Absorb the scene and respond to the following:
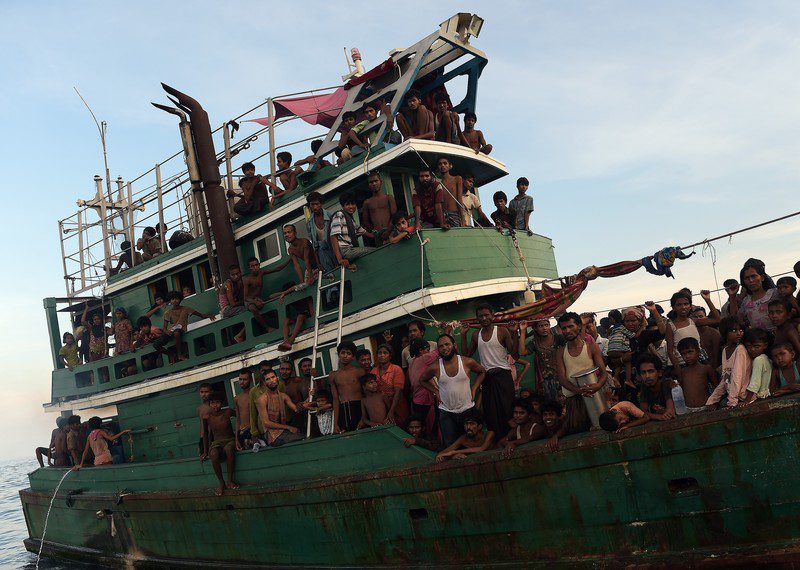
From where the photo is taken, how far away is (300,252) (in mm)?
9820

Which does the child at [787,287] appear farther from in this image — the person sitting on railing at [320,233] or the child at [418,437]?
the person sitting on railing at [320,233]

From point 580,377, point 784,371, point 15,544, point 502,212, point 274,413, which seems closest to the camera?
point 784,371

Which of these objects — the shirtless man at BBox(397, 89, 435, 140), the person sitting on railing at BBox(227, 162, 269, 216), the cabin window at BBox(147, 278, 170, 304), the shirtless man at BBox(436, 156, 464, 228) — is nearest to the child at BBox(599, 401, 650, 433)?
the shirtless man at BBox(436, 156, 464, 228)

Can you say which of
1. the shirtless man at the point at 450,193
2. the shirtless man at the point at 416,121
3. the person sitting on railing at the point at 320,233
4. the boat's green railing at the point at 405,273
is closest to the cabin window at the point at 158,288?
the boat's green railing at the point at 405,273

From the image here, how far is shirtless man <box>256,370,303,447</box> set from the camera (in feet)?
Result: 29.3

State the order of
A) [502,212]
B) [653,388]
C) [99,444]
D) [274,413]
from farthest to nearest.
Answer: [99,444] < [502,212] < [274,413] < [653,388]

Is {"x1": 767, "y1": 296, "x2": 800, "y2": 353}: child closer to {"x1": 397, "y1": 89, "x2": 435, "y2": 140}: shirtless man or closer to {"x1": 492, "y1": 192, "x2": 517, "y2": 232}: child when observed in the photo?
{"x1": 492, "y1": 192, "x2": 517, "y2": 232}: child

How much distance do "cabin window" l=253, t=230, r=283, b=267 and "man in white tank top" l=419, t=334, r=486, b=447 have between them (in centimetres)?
418

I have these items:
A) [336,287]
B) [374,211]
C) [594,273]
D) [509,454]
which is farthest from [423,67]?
[509,454]

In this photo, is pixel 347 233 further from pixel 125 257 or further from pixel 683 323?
pixel 125 257

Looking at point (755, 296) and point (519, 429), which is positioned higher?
point (755, 296)

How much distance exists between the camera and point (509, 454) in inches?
268

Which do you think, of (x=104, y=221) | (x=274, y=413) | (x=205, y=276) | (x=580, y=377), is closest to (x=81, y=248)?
(x=104, y=221)

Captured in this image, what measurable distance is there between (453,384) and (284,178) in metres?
5.19
